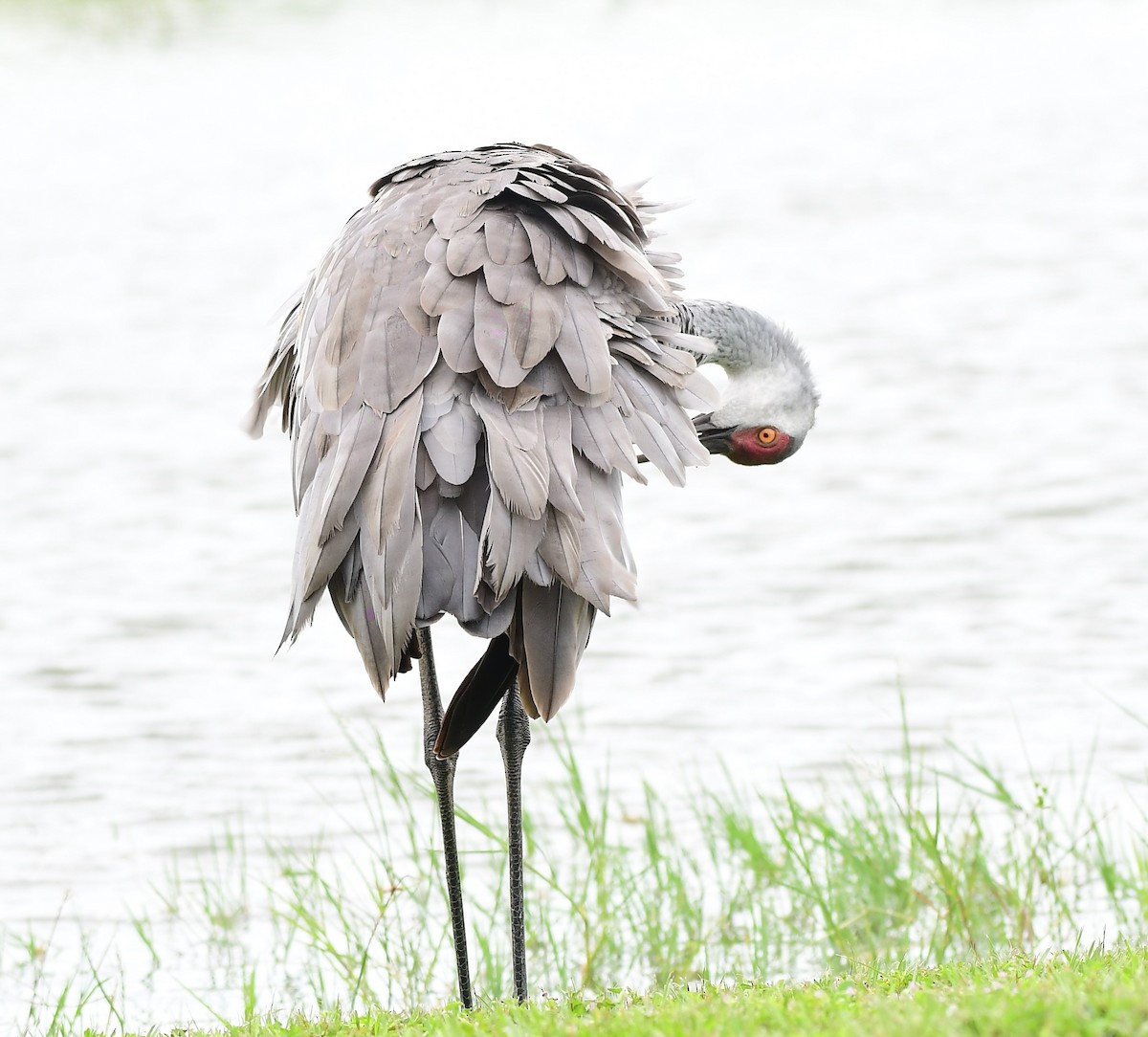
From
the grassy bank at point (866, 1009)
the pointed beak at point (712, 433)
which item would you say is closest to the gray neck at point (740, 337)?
the pointed beak at point (712, 433)

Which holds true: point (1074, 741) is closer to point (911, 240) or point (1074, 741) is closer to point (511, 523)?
point (511, 523)

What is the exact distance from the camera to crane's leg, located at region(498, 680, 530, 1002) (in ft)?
14.3

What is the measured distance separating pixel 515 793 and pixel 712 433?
4.74 ft

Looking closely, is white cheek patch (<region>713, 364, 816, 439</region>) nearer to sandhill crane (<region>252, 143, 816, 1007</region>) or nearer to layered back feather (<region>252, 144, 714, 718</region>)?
sandhill crane (<region>252, 143, 816, 1007</region>)

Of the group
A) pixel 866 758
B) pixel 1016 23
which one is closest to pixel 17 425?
pixel 866 758

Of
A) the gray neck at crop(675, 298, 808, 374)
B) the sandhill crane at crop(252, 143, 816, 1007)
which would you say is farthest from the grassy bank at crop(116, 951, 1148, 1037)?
the gray neck at crop(675, 298, 808, 374)

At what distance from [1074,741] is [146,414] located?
715 cm

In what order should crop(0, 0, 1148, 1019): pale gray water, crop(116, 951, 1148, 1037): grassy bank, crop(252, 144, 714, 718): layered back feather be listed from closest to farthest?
crop(116, 951, 1148, 1037): grassy bank < crop(252, 144, 714, 718): layered back feather < crop(0, 0, 1148, 1019): pale gray water

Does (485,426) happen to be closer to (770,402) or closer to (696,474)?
(770,402)

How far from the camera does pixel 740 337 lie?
5.34 meters

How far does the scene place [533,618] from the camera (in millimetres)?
3816

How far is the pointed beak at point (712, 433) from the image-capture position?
5.32m

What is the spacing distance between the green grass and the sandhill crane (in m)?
0.95

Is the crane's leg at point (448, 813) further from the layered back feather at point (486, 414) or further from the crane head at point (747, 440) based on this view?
the crane head at point (747, 440)
